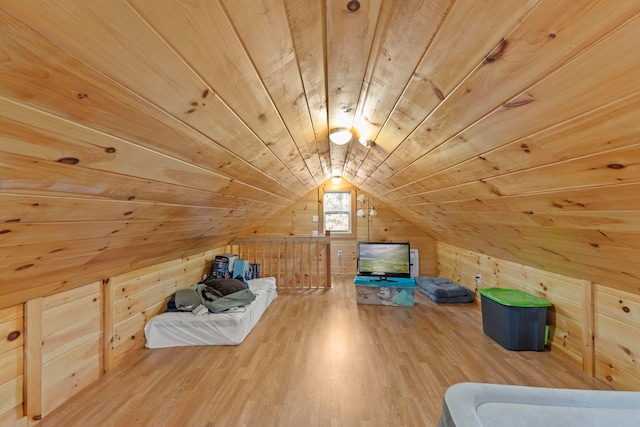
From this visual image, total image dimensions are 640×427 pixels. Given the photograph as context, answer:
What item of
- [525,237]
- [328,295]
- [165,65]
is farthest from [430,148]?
[328,295]

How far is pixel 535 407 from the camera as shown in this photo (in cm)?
98

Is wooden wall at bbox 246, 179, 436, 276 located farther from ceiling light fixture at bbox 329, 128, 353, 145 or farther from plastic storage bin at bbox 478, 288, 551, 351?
ceiling light fixture at bbox 329, 128, 353, 145

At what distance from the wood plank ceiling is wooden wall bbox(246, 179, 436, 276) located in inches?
148

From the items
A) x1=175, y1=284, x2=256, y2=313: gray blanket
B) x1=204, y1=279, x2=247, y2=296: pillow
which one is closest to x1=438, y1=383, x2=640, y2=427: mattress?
x1=175, y1=284, x2=256, y2=313: gray blanket

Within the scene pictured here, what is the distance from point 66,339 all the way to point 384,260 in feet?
11.9

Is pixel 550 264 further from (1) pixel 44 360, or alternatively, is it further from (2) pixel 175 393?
(1) pixel 44 360

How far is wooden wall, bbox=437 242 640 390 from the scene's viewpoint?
77.1 inches

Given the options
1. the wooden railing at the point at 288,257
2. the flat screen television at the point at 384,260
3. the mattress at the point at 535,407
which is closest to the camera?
the mattress at the point at 535,407

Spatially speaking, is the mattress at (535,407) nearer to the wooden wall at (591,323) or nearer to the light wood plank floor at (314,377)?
the light wood plank floor at (314,377)

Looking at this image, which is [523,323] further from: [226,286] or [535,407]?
[226,286]

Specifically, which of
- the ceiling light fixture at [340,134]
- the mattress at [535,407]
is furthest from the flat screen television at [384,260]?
the mattress at [535,407]

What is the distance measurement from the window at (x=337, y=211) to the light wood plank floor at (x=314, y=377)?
9.07 feet

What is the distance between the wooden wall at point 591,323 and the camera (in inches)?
77.1

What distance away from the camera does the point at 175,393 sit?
2.05 meters
